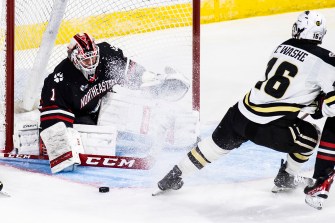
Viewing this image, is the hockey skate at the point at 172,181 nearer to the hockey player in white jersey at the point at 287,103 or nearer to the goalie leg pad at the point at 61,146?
the hockey player in white jersey at the point at 287,103

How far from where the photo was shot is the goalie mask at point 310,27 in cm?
243

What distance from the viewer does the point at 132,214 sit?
8.00 ft

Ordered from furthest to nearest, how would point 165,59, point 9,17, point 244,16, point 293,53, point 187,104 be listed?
point 244,16, point 165,59, point 187,104, point 9,17, point 293,53

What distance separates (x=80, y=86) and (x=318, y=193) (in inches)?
53.3

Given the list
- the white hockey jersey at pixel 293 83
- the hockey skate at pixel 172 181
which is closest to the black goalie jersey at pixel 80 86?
the hockey skate at pixel 172 181

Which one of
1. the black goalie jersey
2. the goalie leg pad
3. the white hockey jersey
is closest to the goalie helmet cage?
the black goalie jersey

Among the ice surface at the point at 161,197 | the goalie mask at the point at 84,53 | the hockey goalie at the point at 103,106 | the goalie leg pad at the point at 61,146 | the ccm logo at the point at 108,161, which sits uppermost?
the goalie mask at the point at 84,53

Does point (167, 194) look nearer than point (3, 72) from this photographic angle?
Yes

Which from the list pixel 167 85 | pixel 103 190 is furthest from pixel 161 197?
pixel 167 85

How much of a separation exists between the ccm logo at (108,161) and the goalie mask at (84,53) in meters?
0.41

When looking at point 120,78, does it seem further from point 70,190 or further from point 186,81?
point 70,190

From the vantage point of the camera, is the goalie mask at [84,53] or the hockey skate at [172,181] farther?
the goalie mask at [84,53]

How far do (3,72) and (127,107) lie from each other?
1.99 ft

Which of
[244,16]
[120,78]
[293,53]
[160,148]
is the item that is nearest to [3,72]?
[120,78]
